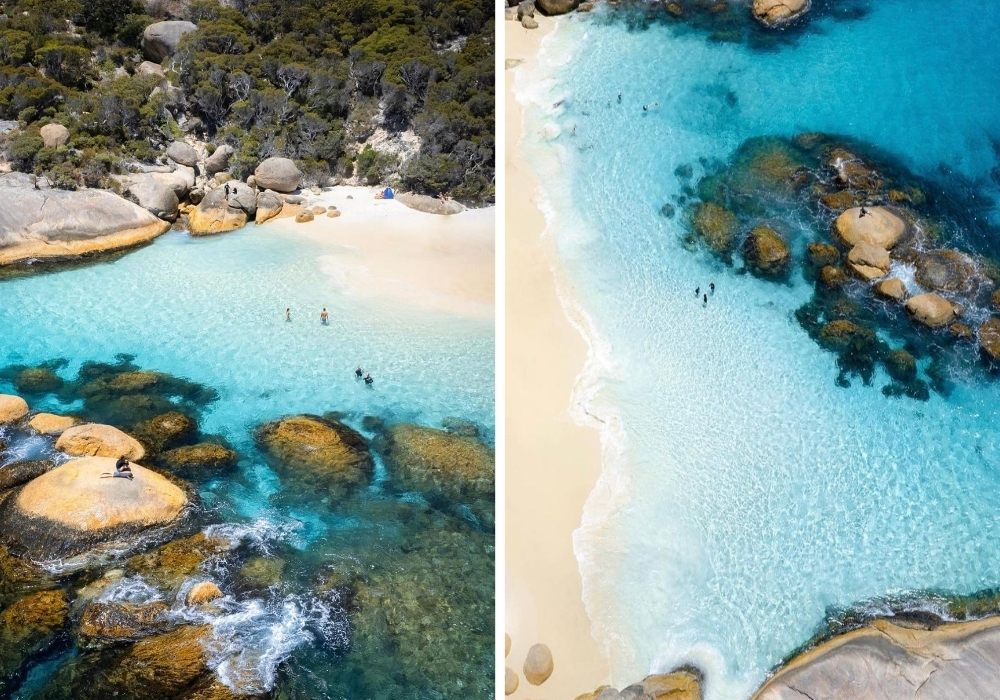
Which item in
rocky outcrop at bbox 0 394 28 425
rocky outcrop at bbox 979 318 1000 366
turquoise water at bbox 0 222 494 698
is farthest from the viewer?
rocky outcrop at bbox 979 318 1000 366

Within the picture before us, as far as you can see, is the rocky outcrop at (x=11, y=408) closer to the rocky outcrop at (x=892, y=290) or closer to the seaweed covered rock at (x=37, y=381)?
the seaweed covered rock at (x=37, y=381)

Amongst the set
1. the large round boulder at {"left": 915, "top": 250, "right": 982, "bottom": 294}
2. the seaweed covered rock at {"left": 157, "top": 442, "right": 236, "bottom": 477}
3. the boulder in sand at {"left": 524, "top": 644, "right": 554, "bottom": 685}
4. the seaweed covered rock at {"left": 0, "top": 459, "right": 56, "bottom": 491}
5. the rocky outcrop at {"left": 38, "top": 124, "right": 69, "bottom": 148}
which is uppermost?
the rocky outcrop at {"left": 38, "top": 124, "right": 69, "bottom": 148}

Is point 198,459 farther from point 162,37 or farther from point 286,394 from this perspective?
point 162,37

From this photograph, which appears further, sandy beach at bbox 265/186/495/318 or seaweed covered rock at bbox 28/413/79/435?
sandy beach at bbox 265/186/495/318

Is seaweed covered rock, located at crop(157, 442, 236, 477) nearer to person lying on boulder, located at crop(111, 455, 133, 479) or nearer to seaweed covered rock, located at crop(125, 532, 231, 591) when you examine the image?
person lying on boulder, located at crop(111, 455, 133, 479)

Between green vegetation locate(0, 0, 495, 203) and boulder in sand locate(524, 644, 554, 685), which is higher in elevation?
green vegetation locate(0, 0, 495, 203)

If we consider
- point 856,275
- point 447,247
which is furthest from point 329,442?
point 856,275

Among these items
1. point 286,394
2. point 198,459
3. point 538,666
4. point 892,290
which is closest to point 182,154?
point 286,394

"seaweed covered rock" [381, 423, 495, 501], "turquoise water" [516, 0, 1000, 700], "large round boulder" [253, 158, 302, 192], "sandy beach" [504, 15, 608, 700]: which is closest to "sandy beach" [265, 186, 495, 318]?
"large round boulder" [253, 158, 302, 192]
